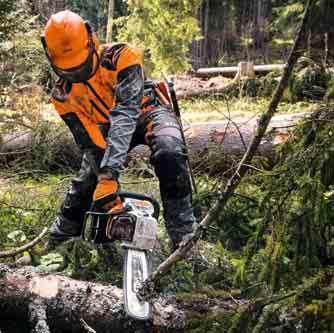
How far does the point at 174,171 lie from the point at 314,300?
2.00m

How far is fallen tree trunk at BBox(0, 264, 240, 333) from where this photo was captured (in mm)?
2959

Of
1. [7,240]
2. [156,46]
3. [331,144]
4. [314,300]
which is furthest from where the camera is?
[156,46]

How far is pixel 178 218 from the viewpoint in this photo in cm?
364

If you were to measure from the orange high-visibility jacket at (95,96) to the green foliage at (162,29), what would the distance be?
8971 mm

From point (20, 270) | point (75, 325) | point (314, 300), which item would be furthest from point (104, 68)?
point (314, 300)

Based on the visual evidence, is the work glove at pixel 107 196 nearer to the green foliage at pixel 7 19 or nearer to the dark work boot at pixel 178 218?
the dark work boot at pixel 178 218

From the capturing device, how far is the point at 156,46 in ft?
41.8

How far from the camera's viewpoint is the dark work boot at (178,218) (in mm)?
3633

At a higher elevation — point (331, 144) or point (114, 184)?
point (331, 144)

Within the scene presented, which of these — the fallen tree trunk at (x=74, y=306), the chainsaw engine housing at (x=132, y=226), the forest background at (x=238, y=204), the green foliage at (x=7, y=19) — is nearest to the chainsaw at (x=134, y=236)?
the chainsaw engine housing at (x=132, y=226)

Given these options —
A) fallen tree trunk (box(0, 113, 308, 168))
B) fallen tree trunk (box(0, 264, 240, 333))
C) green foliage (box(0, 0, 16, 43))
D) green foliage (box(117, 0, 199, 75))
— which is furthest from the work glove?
green foliage (box(117, 0, 199, 75))

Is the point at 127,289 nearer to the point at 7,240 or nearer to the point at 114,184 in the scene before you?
the point at 114,184

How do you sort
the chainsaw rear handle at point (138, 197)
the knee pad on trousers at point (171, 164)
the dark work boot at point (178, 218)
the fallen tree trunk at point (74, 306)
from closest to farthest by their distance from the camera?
the fallen tree trunk at point (74, 306) < the chainsaw rear handle at point (138, 197) < the knee pad on trousers at point (171, 164) < the dark work boot at point (178, 218)

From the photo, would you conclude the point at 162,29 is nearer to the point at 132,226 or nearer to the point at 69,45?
the point at 69,45
